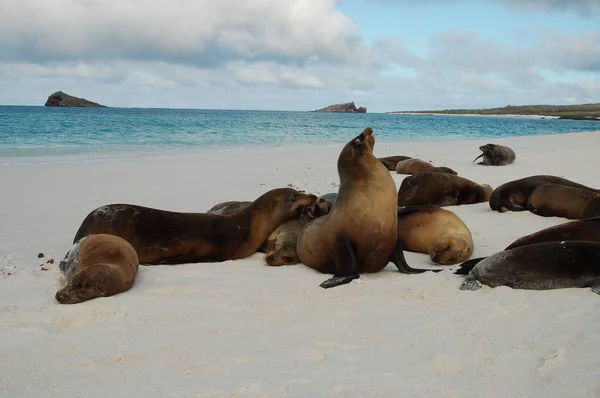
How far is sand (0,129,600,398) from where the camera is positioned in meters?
2.77

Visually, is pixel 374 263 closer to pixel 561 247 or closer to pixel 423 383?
pixel 561 247

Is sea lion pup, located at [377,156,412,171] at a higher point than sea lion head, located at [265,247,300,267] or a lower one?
higher

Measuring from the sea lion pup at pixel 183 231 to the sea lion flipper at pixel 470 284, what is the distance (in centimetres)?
231

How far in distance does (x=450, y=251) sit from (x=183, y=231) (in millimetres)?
2616

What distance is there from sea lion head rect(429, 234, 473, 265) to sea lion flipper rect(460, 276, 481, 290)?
0.98 meters

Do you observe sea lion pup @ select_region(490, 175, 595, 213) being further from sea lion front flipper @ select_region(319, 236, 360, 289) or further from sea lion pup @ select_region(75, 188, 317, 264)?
sea lion front flipper @ select_region(319, 236, 360, 289)

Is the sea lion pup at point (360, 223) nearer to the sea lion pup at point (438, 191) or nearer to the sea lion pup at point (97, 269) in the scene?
the sea lion pup at point (97, 269)

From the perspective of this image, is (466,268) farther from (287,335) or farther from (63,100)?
(63,100)

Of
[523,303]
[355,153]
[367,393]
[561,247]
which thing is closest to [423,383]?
[367,393]

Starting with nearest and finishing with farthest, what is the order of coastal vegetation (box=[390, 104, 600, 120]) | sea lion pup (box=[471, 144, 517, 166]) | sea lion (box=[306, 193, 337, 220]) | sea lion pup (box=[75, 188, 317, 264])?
sea lion pup (box=[75, 188, 317, 264])
sea lion (box=[306, 193, 337, 220])
sea lion pup (box=[471, 144, 517, 166])
coastal vegetation (box=[390, 104, 600, 120])

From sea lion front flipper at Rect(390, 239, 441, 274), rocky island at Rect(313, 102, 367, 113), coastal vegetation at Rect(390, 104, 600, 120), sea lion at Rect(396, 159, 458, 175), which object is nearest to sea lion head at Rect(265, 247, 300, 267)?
sea lion front flipper at Rect(390, 239, 441, 274)

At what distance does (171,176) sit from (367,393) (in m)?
9.68

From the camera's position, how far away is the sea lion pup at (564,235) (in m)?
5.00

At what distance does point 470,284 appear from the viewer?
14.6 ft
